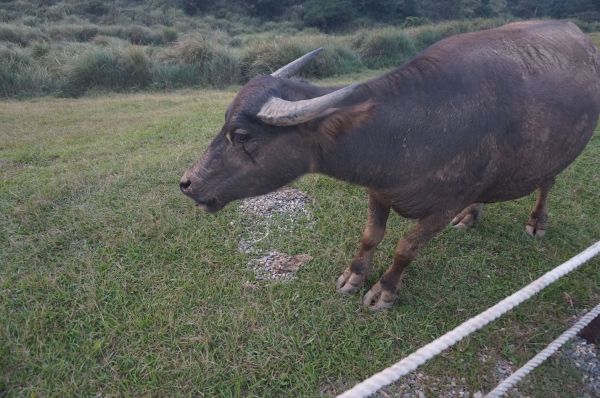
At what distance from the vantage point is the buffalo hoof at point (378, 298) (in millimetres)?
3162

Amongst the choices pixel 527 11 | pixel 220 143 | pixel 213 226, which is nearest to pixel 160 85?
pixel 213 226

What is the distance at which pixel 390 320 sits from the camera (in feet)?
10.1

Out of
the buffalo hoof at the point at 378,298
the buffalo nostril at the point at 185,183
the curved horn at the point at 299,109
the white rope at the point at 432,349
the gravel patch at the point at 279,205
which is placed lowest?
the buffalo hoof at the point at 378,298

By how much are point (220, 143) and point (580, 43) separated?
10.0 feet

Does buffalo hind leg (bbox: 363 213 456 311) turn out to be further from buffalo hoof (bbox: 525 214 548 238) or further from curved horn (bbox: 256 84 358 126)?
buffalo hoof (bbox: 525 214 548 238)

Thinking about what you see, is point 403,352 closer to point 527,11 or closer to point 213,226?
point 213,226

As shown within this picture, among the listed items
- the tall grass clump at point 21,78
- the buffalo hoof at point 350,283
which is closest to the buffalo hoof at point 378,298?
the buffalo hoof at point 350,283

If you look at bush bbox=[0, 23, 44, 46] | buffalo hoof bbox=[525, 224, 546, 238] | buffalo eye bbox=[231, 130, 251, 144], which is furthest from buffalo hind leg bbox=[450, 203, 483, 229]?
bush bbox=[0, 23, 44, 46]

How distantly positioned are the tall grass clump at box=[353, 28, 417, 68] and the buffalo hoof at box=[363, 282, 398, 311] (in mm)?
15266

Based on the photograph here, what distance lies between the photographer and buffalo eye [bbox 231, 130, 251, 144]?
7.91ft

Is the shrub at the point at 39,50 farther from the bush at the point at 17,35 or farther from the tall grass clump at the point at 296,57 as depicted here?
the tall grass clump at the point at 296,57

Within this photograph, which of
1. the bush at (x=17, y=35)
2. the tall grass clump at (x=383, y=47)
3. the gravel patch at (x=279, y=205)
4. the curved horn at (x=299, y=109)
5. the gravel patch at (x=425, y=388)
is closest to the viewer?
the curved horn at (x=299, y=109)

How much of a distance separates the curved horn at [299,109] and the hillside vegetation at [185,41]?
1063 cm

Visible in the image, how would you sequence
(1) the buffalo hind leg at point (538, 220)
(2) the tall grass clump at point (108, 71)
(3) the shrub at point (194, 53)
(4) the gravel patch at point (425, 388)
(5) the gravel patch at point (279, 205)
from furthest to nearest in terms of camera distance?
(3) the shrub at point (194, 53) < (2) the tall grass clump at point (108, 71) < (5) the gravel patch at point (279, 205) < (1) the buffalo hind leg at point (538, 220) < (4) the gravel patch at point (425, 388)
